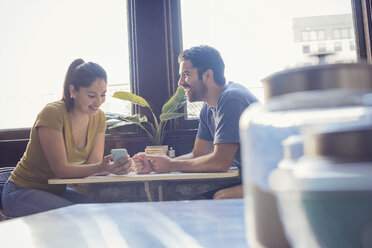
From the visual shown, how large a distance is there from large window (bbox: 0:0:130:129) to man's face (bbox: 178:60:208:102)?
1.09m

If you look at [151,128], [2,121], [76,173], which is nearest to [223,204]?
[76,173]

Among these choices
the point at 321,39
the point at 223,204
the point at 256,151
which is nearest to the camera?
the point at 256,151

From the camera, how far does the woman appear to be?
69.9 inches

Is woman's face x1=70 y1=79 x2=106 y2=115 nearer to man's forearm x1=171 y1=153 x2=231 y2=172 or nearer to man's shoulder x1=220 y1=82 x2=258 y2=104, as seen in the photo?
man's forearm x1=171 y1=153 x2=231 y2=172

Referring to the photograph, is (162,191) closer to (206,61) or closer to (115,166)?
(115,166)

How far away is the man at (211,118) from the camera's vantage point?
6.25 ft

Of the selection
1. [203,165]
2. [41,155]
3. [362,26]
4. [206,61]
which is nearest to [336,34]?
[362,26]

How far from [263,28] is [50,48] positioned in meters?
2.28

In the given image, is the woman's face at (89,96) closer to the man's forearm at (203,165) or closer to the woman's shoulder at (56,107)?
the woman's shoulder at (56,107)

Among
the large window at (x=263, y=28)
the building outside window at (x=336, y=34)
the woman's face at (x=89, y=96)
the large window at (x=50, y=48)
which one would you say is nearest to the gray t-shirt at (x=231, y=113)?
the woman's face at (x=89, y=96)

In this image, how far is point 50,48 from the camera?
356cm

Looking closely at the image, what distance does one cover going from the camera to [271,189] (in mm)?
317

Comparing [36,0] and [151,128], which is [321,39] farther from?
[36,0]

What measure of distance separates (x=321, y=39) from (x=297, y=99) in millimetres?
2993
